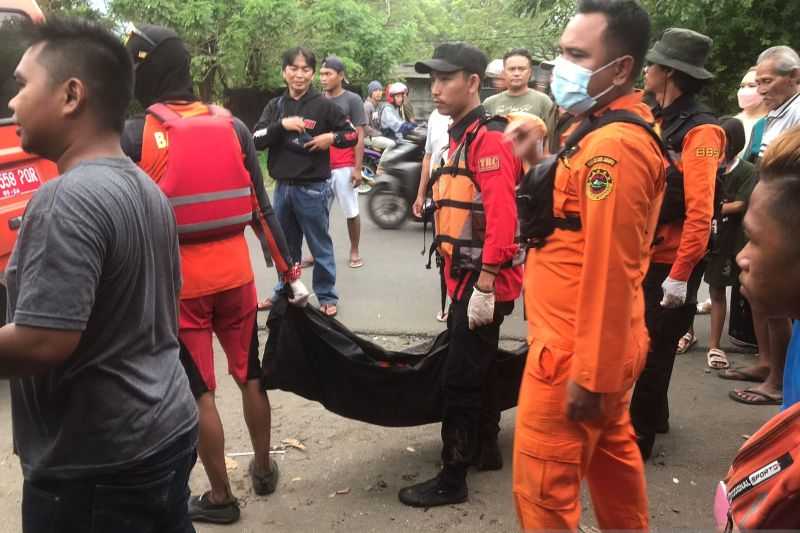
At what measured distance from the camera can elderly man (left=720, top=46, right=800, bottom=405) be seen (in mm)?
4230

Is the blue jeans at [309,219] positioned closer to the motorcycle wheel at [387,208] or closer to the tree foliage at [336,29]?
the motorcycle wheel at [387,208]

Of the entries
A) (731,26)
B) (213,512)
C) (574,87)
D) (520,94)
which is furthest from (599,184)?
(731,26)

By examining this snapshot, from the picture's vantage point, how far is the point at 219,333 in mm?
3055

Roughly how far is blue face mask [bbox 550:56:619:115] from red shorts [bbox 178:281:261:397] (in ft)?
5.12

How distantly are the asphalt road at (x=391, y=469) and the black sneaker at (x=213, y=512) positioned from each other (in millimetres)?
37

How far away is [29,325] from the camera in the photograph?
5.01 ft

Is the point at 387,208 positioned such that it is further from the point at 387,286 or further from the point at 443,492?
the point at 443,492

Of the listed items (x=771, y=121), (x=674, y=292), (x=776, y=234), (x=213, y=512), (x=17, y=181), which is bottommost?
(x=213, y=512)

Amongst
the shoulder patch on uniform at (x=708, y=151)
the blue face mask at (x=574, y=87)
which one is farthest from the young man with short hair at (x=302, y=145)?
the blue face mask at (x=574, y=87)

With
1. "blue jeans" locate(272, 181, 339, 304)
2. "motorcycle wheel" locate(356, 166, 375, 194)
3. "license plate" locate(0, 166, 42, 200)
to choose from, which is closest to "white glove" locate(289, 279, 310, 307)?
"license plate" locate(0, 166, 42, 200)

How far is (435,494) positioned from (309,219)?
301 centimetres

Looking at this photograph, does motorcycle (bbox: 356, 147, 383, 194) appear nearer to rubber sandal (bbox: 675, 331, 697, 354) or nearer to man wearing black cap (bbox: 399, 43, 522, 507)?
rubber sandal (bbox: 675, 331, 697, 354)

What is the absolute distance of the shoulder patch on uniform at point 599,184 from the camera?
1931 mm

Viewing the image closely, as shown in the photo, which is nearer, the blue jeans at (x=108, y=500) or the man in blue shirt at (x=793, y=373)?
the man in blue shirt at (x=793, y=373)
